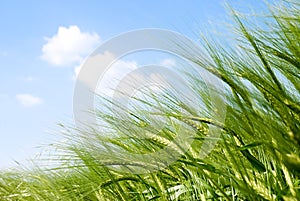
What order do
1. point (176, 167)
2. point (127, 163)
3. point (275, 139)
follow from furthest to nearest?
point (176, 167) → point (127, 163) → point (275, 139)

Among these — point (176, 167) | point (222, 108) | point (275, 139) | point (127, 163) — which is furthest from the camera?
point (176, 167)

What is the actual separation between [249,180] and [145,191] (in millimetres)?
408

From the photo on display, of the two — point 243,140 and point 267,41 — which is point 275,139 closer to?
point 243,140

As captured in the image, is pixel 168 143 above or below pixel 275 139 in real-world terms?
above

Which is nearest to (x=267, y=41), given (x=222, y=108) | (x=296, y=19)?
(x=296, y=19)

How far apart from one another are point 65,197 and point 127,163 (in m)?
0.23

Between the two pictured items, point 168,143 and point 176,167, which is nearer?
point 168,143

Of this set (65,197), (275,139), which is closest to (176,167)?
(65,197)

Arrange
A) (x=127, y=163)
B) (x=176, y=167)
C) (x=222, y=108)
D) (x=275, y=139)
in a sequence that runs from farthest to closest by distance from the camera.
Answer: (x=176, y=167) < (x=127, y=163) < (x=222, y=108) < (x=275, y=139)

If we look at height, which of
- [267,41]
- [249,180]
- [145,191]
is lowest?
[249,180]

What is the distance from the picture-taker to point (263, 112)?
2.18 feet

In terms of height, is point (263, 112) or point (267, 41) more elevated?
point (267, 41)

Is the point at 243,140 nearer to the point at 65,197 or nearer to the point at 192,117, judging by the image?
the point at 192,117

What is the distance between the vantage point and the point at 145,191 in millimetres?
1013
